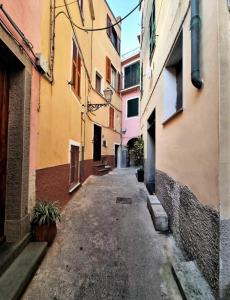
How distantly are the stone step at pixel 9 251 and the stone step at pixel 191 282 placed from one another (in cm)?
195

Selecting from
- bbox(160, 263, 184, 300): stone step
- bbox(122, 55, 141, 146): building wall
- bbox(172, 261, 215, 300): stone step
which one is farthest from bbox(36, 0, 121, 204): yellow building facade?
bbox(122, 55, 141, 146): building wall

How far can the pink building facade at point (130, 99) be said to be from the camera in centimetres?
1527

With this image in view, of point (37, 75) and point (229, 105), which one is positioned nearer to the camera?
point (229, 105)

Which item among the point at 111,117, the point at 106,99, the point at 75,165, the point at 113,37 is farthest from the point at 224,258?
the point at 113,37

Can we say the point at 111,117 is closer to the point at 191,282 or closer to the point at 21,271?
the point at 21,271

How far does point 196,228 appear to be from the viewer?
233cm

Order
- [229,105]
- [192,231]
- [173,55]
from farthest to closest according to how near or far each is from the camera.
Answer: [173,55] < [192,231] < [229,105]

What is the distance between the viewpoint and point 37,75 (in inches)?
132

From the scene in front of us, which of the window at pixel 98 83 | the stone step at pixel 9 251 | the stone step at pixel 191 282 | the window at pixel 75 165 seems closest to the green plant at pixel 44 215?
the stone step at pixel 9 251

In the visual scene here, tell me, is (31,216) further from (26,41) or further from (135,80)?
(135,80)

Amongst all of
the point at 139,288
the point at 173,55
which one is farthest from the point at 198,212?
the point at 173,55

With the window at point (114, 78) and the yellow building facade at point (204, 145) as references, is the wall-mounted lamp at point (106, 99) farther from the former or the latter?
the window at point (114, 78)

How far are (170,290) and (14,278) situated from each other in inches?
67.6

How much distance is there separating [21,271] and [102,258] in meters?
1.07
